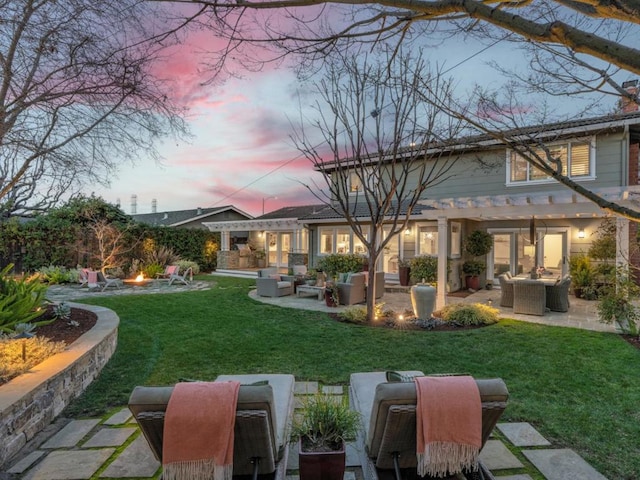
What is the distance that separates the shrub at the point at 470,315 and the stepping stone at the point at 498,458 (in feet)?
16.2

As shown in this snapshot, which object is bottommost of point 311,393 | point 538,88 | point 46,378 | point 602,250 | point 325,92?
point 311,393

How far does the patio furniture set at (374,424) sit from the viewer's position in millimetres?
2230

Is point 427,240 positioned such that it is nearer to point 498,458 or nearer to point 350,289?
point 350,289

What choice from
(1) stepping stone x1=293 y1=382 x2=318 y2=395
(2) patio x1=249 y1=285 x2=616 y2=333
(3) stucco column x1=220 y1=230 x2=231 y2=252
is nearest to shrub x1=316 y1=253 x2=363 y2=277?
(2) patio x1=249 y1=285 x2=616 y2=333

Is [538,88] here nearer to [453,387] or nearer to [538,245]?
[453,387]

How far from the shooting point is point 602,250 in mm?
10812

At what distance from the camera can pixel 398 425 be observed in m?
2.30

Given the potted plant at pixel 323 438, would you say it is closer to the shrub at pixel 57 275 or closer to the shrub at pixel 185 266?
the shrub at pixel 57 275

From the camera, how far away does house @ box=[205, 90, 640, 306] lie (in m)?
8.37

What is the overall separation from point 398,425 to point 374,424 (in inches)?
6.9

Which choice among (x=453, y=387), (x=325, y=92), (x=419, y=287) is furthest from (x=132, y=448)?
(x=325, y=92)

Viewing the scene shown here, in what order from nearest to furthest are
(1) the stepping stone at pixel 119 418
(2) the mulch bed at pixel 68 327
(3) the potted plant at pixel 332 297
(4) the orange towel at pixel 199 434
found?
(4) the orange towel at pixel 199 434, (1) the stepping stone at pixel 119 418, (2) the mulch bed at pixel 68 327, (3) the potted plant at pixel 332 297

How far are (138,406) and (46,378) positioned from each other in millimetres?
2090

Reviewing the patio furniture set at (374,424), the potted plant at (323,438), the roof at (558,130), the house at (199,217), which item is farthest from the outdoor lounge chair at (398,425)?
the house at (199,217)
